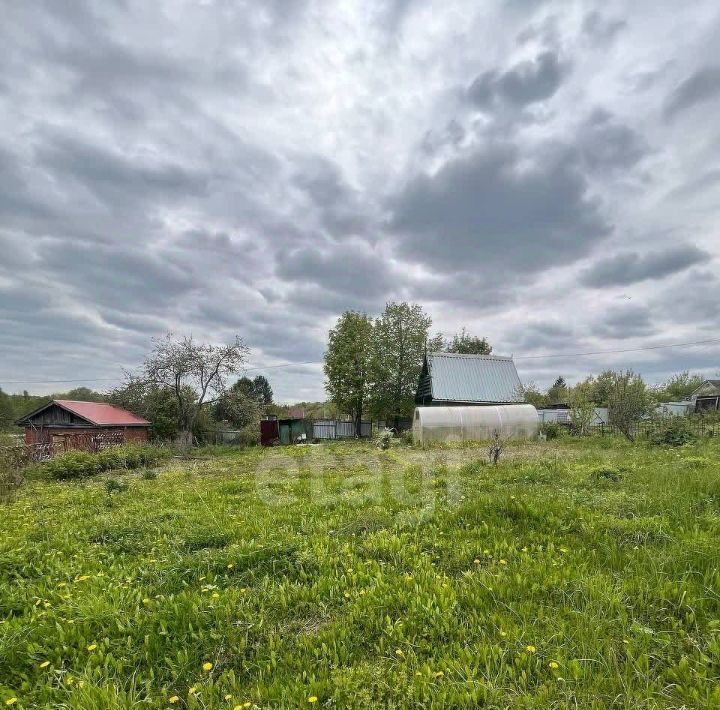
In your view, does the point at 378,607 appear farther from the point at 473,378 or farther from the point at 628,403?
the point at 473,378

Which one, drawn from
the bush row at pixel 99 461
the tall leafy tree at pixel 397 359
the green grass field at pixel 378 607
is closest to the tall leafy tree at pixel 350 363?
the tall leafy tree at pixel 397 359

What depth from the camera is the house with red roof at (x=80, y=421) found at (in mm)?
24500

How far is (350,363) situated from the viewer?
109 feet

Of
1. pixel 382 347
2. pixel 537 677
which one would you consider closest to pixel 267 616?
pixel 537 677

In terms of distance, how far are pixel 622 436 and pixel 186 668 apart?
19502 mm

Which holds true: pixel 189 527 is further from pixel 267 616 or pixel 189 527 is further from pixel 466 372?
pixel 466 372

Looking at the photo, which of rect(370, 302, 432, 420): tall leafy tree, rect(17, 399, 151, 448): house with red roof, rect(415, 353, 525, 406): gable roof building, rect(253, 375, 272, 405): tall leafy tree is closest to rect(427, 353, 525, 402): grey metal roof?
rect(415, 353, 525, 406): gable roof building

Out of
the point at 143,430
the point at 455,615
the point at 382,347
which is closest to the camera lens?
the point at 455,615

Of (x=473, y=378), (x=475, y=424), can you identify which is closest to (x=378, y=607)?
(x=475, y=424)

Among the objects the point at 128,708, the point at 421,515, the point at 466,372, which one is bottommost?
the point at 128,708

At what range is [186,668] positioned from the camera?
2697mm

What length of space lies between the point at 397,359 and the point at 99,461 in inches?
917

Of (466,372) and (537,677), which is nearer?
(537,677)

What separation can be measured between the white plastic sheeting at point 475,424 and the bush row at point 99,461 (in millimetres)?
12082
